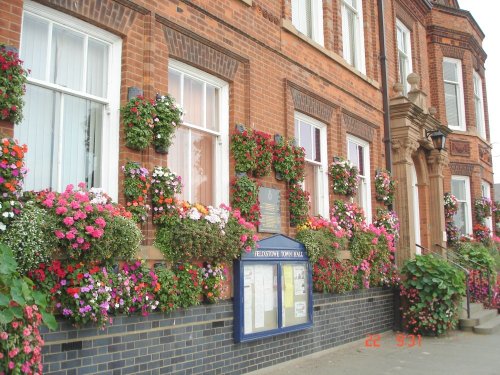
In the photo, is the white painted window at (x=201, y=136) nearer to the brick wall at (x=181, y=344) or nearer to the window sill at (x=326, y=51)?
the brick wall at (x=181, y=344)

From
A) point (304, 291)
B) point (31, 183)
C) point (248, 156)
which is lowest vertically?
point (304, 291)

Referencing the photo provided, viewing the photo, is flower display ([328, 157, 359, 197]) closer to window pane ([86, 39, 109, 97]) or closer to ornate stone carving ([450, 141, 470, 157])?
window pane ([86, 39, 109, 97])

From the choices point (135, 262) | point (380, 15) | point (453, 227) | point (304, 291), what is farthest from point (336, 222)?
point (453, 227)

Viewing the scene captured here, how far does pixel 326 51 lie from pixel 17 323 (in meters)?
7.50

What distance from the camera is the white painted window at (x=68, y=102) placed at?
495 centimetres

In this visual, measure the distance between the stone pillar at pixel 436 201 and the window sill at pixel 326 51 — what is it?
10.3 ft

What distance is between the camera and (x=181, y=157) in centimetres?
642

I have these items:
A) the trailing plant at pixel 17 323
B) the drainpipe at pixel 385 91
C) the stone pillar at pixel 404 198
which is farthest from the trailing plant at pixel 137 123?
the stone pillar at pixel 404 198

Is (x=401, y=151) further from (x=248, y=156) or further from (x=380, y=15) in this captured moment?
(x=248, y=156)

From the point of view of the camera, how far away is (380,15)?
473 inches

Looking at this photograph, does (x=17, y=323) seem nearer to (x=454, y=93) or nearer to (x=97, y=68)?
(x=97, y=68)

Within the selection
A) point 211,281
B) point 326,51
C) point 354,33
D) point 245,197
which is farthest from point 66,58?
point 354,33

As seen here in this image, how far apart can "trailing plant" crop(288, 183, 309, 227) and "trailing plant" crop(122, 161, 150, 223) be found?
288 centimetres

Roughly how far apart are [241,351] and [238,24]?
4.39 meters
